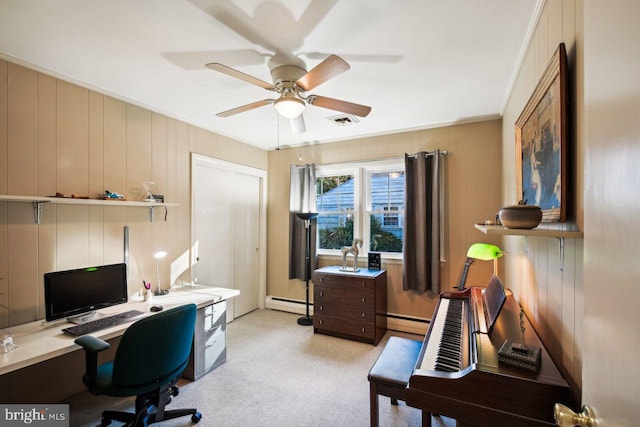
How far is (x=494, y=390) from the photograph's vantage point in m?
1.10

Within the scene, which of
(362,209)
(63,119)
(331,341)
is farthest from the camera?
(362,209)

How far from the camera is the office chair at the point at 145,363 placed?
5.40ft

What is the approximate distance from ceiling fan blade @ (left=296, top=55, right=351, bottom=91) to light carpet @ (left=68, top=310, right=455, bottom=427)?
2310 millimetres

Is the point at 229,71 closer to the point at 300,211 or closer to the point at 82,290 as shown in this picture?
Result: the point at 82,290

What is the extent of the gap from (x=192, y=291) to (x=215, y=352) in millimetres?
645

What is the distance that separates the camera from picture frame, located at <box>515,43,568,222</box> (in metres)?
1.09

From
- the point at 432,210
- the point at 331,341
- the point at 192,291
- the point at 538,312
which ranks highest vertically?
the point at 432,210

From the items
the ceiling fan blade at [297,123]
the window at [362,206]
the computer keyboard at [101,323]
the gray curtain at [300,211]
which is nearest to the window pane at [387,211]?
the window at [362,206]

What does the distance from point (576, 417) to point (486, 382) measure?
0.57 meters

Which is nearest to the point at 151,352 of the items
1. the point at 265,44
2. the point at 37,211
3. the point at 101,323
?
the point at 101,323

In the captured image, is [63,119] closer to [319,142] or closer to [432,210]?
[319,142]

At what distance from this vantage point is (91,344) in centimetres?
165

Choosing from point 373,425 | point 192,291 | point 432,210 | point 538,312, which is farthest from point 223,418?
point 432,210

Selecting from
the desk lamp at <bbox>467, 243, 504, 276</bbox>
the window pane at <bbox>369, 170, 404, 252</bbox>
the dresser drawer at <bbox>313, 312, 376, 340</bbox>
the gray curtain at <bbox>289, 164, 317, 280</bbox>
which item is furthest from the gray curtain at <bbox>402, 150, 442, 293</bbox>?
the gray curtain at <bbox>289, 164, 317, 280</bbox>
